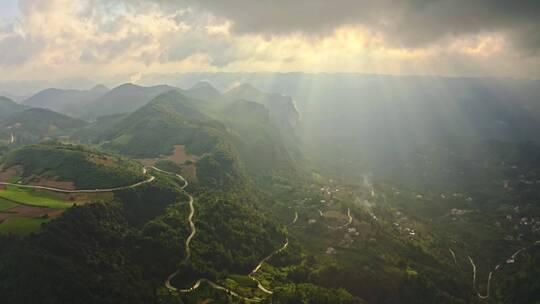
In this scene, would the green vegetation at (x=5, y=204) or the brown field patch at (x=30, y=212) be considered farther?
the green vegetation at (x=5, y=204)

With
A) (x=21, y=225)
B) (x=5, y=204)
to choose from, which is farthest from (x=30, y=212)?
(x=5, y=204)

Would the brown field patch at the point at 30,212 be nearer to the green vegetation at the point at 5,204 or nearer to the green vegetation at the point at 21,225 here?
the green vegetation at the point at 5,204

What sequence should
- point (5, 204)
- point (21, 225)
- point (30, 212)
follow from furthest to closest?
point (5, 204) < point (30, 212) < point (21, 225)

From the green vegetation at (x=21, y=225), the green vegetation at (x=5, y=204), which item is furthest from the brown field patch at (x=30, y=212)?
the green vegetation at (x=21, y=225)

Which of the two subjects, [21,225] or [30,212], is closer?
[21,225]

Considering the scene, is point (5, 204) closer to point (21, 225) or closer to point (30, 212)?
point (30, 212)

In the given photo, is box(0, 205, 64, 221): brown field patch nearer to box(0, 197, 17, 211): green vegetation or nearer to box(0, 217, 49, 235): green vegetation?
box(0, 197, 17, 211): green vegetation

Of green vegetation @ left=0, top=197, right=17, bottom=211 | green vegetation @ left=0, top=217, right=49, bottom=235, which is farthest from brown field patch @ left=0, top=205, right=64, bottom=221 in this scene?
green vegetation @ left=0, top=217, right=49, bottom=235

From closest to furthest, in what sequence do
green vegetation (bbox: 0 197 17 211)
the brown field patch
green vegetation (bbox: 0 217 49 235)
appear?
green vegetation (bbox: 0 217 49 235)
the brown field patch
green vegetation (bbox: 0 197 17 211)

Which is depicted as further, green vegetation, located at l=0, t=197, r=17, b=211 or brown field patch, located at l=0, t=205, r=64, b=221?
green vegetation, located at l=0, t=197, r=17, b=211

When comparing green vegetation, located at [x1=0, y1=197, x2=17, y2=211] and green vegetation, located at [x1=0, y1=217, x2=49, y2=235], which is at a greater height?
green vegetation, located at [x1=0, y1=217, x2=49, y2=235]

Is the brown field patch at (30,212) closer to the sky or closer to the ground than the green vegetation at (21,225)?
closer to the ground
